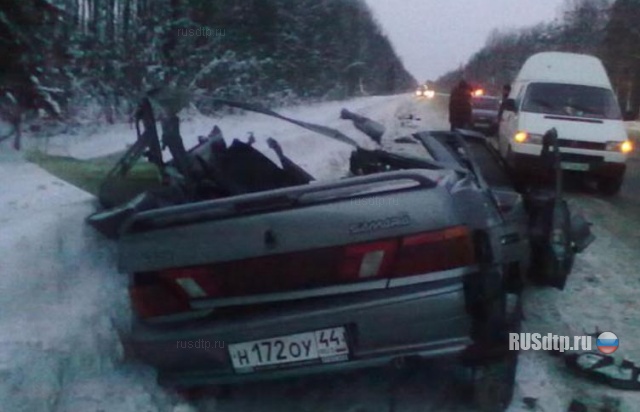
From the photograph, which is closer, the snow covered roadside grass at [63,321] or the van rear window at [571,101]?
the snow covered roadside grass at [63,321]

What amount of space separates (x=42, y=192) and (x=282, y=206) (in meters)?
3.39

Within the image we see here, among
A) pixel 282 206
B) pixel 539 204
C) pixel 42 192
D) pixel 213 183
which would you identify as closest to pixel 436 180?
pixel 282 206

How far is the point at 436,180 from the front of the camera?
370 centimetres

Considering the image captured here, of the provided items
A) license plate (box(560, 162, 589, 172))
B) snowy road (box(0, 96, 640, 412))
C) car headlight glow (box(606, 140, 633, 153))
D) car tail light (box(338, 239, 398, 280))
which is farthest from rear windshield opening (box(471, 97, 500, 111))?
Result: car tail light (box(338, 239, 398, 280))

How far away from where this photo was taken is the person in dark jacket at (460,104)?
765 inches

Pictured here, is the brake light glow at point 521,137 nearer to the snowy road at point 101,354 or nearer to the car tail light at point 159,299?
the snowy road at point 101,354

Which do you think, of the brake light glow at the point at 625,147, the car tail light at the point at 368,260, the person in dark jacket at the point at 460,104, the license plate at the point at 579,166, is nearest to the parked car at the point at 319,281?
the car tail light at the point at 368,260

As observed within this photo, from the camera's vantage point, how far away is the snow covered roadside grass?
151 inches

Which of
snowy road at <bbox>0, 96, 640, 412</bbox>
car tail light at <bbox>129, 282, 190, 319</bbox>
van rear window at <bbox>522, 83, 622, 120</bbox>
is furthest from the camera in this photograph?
van rear window at <bbox>522, 83, 622, 120</bbox>

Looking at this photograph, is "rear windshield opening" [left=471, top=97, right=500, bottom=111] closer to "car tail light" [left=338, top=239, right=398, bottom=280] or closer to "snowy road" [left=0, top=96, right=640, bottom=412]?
"snowy road" [left=0, top=96, right=640, bottom=412]

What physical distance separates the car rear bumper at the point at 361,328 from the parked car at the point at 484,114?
23.4m

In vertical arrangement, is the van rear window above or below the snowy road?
above

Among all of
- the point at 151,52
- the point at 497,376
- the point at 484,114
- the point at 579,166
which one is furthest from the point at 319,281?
the point at 484,114

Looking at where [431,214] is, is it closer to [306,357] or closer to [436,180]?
[436,180]
